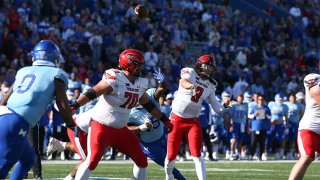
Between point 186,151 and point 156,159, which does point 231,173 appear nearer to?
point 156,159

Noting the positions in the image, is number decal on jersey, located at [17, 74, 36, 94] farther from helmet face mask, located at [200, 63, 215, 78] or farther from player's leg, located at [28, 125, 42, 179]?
helmet face mask, located at [200, 63, 215, 78]

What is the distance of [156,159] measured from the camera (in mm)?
12008

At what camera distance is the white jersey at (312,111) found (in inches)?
392

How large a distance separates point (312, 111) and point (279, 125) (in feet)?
40.3

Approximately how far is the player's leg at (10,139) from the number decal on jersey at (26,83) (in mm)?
264

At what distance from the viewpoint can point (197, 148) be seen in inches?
463

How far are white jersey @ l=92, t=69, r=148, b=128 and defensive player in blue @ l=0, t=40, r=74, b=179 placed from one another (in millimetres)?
981

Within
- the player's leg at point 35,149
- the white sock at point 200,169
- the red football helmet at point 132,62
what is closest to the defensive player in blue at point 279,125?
the player's leg at point 35,149

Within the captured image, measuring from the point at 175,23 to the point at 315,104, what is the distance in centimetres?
1636

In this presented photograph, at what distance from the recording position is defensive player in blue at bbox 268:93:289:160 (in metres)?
22.2

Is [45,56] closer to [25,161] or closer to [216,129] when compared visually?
[25,161]

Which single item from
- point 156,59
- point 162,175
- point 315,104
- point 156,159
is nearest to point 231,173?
point 162,175

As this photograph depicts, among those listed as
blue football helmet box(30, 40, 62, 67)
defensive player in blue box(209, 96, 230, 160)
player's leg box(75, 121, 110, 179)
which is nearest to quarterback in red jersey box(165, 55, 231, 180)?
player's leg box(75, 121, 110, 179)

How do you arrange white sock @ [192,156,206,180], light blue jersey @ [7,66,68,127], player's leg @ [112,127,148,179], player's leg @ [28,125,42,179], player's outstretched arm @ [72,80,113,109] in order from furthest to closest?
1. player's leg @ [28,125,42,179]
2. white sock @ [192,156,206,180]
3. player's leg @ [112,127,148,179]
4. player's outstretched arm @ [72,80,113,109]
5. light blue jersey @ [7,66,68,127]
